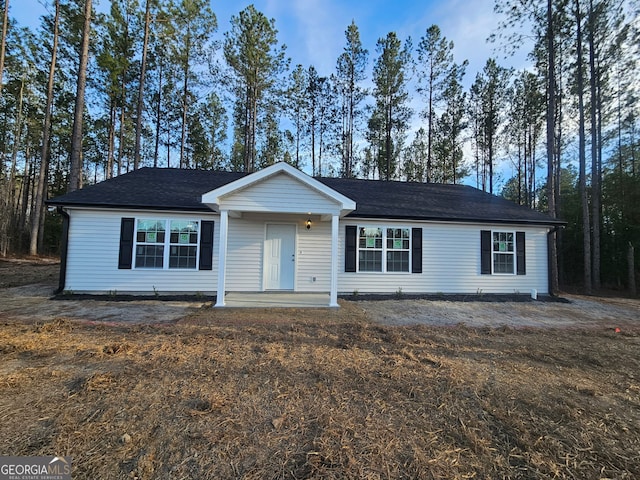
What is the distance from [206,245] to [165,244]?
3.58 ft

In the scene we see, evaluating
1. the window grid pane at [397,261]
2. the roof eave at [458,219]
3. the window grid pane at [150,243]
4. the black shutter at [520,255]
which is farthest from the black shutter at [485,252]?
the window grid pane at [150,243]

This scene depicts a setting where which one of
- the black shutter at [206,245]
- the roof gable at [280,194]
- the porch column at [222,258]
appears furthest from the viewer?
the black shutter at [206,245]

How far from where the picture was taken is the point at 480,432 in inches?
93.2

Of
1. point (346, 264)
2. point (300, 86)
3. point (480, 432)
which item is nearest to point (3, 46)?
point (300, 86)

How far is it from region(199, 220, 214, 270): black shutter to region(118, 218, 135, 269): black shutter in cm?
182

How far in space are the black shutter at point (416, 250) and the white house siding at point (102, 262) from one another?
6976 millimetres

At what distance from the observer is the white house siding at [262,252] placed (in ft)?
29.0

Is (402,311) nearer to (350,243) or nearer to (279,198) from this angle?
(350,243)

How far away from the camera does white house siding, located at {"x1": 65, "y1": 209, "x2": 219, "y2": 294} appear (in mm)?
8039

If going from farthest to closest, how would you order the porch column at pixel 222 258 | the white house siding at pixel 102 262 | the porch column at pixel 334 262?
the white house siding at pixel 102 262 < the porch column at pixel 334 262 < the porch column at pixel 222 258

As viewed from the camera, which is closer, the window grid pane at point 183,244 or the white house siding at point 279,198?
the white house siding at point 279,198

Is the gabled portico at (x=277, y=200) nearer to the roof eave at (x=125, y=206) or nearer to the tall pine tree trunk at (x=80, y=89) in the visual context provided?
the roof eave at (x=125, y=206)

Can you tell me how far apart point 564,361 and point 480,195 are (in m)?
9.29

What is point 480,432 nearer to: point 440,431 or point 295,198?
point 440,431
